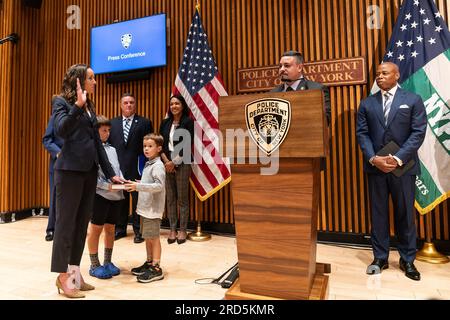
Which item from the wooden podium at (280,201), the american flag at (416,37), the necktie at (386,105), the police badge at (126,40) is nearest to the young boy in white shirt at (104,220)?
the wooden podium at (280,201)

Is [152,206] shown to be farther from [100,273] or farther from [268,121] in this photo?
[268,121]

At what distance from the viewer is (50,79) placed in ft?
16.9

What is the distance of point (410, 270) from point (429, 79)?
1.76 metres

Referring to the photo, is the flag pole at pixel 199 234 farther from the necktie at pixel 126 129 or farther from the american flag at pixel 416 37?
the american flag at pixel 416 37

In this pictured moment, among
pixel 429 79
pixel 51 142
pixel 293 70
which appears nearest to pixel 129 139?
pixel 51 142

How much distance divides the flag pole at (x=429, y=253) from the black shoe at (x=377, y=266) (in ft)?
1.69

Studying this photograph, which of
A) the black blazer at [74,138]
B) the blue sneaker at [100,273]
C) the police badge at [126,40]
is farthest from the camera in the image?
the police badge at [126,40]

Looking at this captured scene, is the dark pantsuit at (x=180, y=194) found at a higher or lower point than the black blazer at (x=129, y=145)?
lower

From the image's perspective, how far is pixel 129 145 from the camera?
3.66m

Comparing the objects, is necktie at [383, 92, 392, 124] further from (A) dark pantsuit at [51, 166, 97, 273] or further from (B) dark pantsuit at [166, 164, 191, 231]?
(A) dark pantsuit at [51, 166, 97, 273]

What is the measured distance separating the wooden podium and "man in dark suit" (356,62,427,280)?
4.38 feet

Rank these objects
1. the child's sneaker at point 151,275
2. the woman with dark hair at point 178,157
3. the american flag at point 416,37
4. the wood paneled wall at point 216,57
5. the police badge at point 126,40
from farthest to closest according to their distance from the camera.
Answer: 1. the police badge at point 126,40
2. the woman with dark hair at point 178,157
3. the wood paneled wall at point 216,57
4. the american flag at point 416,37
5. the child's sneaker at point 151,275

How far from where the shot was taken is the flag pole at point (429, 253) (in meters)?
2.77

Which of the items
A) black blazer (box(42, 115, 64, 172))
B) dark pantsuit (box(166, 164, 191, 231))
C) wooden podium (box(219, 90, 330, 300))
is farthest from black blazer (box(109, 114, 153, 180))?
wooden podium (box(219, 90, 330, 300))
